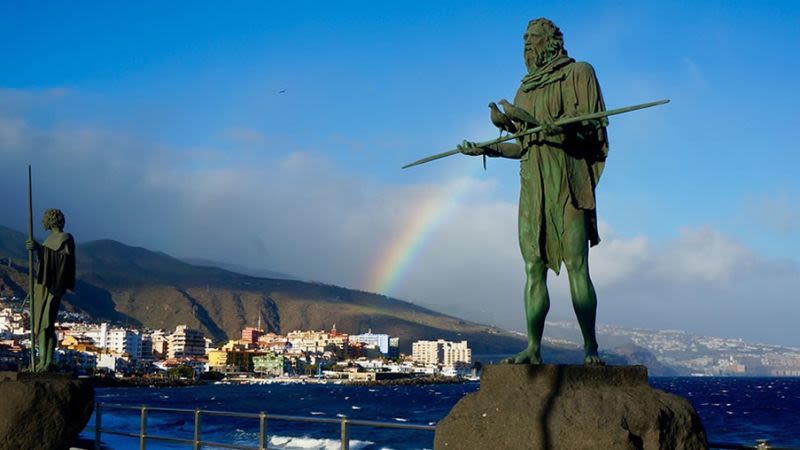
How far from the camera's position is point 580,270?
5.59m

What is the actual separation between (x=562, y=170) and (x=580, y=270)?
2.13 feet

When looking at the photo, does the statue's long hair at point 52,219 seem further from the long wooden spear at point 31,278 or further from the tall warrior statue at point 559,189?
the tall warrior statue at point 559,189

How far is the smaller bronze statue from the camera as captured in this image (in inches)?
419

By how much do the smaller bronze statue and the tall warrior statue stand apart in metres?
6.93

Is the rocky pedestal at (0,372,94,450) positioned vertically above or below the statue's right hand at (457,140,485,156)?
below

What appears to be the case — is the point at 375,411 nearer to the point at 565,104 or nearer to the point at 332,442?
the point at 332,442

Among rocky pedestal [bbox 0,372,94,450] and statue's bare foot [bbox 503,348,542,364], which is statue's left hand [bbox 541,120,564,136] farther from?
rocky pedestal [bbox 0,372,94,450]

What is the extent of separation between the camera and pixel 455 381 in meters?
Answer: 189

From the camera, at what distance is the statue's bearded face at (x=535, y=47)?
235 inches

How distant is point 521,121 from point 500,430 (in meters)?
1.98

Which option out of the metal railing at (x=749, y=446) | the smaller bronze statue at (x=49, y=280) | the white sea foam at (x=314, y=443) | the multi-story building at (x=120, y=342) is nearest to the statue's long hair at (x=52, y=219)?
the smaller bronze statue at (x=49, y=280)

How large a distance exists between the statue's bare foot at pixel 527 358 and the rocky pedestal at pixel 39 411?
6.27 metres

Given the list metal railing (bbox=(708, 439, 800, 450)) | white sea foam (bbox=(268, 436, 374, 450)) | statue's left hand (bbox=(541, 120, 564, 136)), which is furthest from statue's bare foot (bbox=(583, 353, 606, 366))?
white sea foam (bbox=(268, 436, 374, 450))

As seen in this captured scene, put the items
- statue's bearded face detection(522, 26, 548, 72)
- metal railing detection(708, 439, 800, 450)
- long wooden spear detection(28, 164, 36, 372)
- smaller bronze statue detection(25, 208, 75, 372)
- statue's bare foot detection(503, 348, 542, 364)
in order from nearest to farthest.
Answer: metal railing detection(708, 439, 800, 450) → statue's bare foot detection(503, 348, 542, 364) → statue's bearded face detection(522, 26, 548, 72) → long wooden spear detection(28, 164, 36, 372) → smaller bronze statue detection(25, 208, 75, 372)
